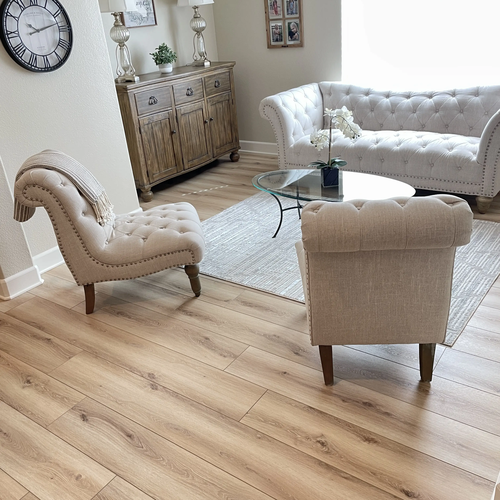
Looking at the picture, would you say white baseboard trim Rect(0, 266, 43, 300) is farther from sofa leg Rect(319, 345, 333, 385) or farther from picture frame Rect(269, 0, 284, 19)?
picture frame Rect(269, 0, 284, 19)

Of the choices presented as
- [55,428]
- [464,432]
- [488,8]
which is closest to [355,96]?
[488,8]

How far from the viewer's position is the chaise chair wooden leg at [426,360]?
6.41 ft

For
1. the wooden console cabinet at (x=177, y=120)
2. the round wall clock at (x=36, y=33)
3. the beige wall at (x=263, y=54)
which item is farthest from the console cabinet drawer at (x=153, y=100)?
the beige wall at (x=263, y=54)

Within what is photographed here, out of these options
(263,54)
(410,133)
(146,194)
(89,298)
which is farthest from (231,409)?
(263,54)

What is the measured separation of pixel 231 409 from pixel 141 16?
3.92 metres

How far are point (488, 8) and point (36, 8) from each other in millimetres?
3355

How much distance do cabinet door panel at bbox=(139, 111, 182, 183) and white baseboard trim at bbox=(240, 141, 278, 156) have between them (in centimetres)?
129

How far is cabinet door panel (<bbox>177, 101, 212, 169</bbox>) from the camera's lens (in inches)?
179

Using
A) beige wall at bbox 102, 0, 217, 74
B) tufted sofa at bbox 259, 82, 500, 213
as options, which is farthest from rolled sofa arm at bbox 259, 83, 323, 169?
beige wall at bbox 102, 0, 217, 74

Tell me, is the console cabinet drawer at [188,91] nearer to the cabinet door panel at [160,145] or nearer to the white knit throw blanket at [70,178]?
the cabinet door panel at [160,145]

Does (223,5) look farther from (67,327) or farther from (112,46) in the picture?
(67,327)

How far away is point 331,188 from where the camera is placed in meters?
3.06

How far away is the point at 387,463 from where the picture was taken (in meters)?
1.69

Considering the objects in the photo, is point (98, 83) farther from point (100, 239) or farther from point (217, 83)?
point (217, 83)
